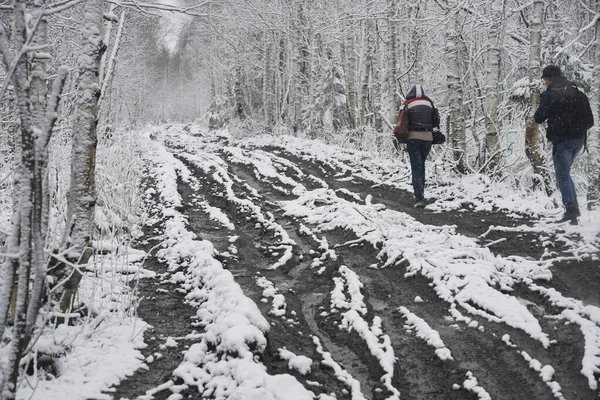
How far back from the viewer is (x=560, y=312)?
4.11 metres

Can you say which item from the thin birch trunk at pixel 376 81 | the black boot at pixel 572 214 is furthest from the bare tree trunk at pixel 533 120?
the thin birch trunk at pixel 376 81

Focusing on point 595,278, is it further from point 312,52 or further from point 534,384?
point 312,52

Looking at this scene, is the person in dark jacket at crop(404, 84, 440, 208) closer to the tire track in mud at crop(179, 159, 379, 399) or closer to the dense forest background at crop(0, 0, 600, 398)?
the dense forest background at crop(0, 0, 600, 398)

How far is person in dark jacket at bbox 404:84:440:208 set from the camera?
8.05m

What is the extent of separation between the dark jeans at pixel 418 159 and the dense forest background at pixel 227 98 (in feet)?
5.99

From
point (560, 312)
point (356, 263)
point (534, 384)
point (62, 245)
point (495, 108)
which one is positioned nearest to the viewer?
point (534, 384)

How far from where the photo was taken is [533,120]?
759 cm

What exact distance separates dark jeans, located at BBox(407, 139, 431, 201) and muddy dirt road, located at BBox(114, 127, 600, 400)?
1.22ft

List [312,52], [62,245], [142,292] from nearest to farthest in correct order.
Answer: [62,245] < [142,292] < [312,52]

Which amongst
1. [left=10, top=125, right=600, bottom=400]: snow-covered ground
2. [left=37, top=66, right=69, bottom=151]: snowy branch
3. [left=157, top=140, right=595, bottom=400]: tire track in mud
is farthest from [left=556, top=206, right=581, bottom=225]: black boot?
[left=37, top=66, right=69, bottom=151]: snowy branch

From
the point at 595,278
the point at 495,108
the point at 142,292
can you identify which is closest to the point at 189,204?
the point at 142,292

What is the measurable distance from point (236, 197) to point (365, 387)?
6.79 metres

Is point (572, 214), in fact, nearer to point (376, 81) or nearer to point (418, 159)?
point (418, 159)

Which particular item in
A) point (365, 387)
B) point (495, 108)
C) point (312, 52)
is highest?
point (312, 52)
